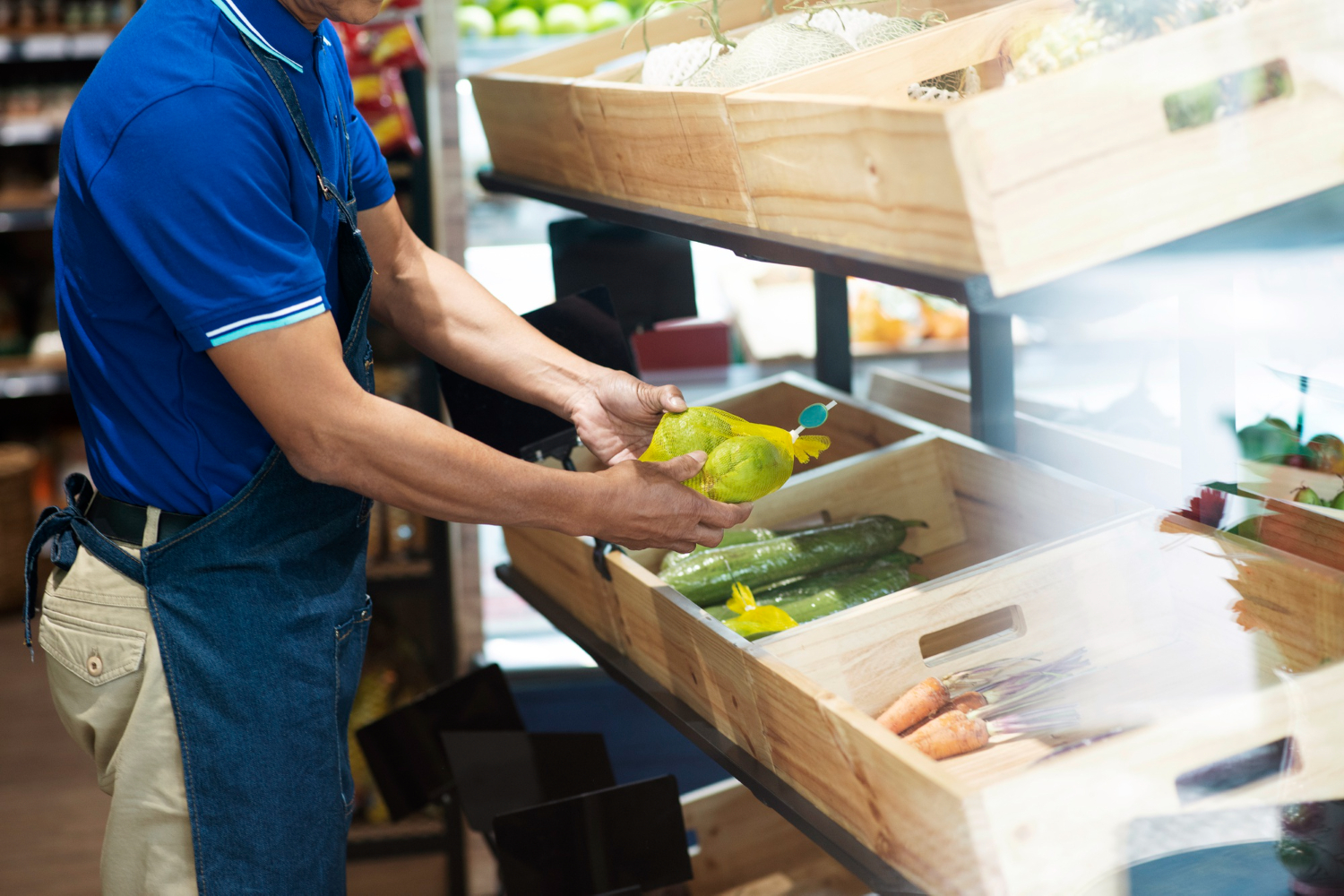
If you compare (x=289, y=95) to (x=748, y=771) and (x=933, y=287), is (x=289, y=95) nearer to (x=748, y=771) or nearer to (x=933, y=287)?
(x=933, y=287)

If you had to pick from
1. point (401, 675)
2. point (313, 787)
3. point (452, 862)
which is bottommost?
point (452, 862)

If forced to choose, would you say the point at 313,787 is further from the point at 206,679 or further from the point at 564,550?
the point at 564,550

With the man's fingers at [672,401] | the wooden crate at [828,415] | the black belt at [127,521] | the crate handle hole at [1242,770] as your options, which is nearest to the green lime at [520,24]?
the wooden crate at [828,415]

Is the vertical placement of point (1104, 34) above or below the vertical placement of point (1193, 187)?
above

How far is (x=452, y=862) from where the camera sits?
2.89 meters

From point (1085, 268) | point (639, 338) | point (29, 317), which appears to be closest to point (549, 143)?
point (1085, 268)

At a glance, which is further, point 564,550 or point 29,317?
point 29,317

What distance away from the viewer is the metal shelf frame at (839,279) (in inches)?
38.7

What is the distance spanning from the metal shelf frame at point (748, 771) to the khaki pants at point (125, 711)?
1.92 feet

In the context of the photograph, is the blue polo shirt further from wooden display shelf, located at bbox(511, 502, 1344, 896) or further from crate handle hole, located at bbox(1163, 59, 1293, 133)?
crate handle hole, located at bbox(1163, 59, 1293, 133)

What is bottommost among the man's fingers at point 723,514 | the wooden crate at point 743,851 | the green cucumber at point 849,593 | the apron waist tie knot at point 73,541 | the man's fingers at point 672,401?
the wooden crate at point 743,851

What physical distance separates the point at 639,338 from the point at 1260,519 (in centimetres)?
224

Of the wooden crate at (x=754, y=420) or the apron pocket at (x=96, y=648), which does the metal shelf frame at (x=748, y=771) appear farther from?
the apron pocket at (x=96, y=648)

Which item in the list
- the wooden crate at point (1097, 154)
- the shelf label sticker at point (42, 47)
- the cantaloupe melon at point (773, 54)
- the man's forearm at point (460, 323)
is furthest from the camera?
the shelf label sticker at point (42, 47)
